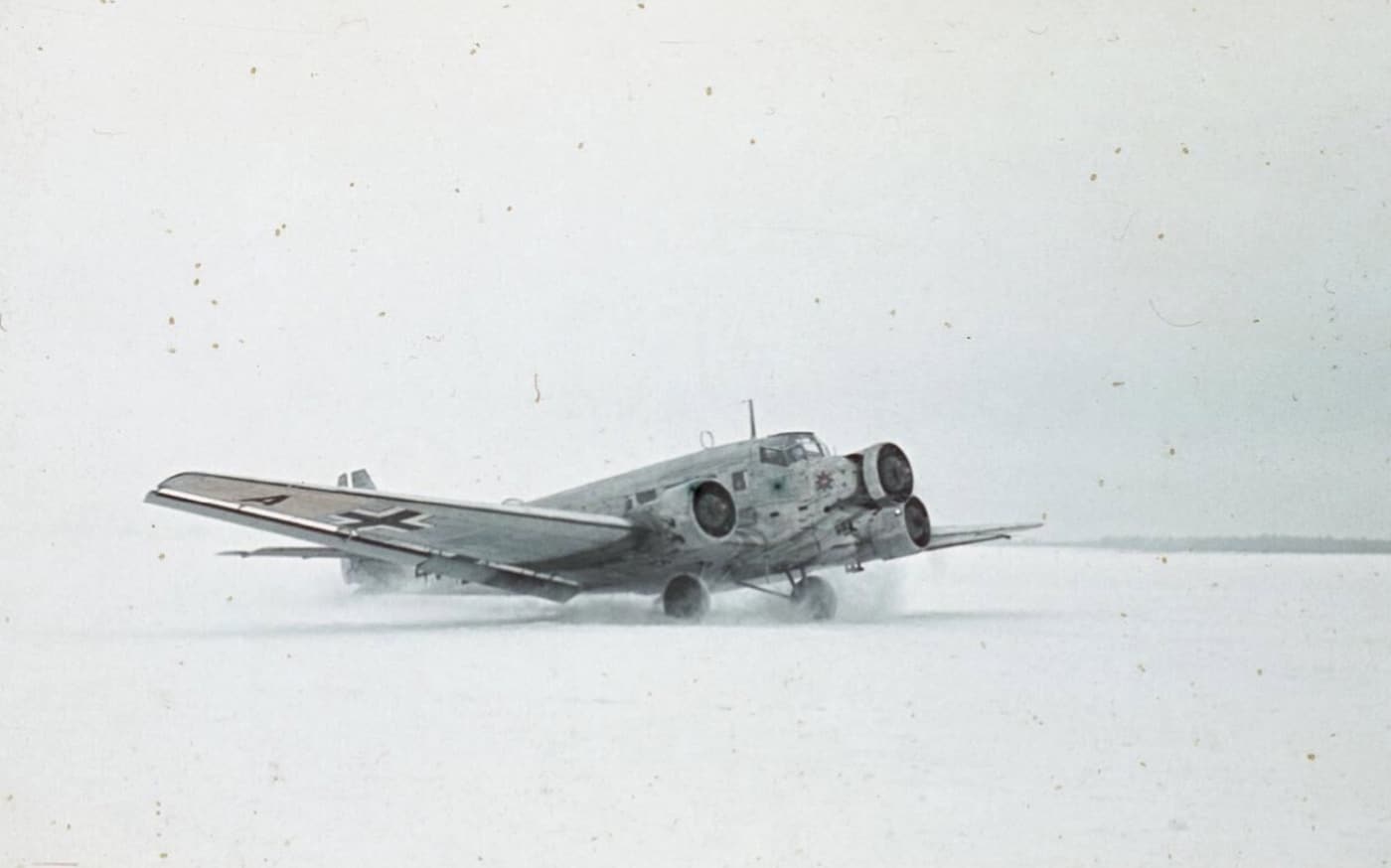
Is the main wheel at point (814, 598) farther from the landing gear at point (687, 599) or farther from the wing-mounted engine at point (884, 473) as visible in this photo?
the wing-mounted engine at point (884, 473)

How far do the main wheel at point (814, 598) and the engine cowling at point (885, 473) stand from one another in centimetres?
128

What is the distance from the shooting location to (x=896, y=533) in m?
9.95

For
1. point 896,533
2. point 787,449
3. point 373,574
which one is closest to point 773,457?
point 787,449

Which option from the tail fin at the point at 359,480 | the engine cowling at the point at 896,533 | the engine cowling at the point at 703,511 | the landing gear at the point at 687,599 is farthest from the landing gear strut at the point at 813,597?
the tail fin at the point at 359,480

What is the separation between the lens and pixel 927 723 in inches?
Answer: 228

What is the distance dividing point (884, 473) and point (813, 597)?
5.25ft

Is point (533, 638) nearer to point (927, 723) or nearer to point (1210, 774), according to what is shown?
point (927, 723)

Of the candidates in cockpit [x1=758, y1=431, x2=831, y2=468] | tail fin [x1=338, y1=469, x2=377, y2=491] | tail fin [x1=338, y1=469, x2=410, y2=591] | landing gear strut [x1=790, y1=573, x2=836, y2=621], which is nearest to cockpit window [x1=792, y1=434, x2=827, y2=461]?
cockpit [x1=758, y1=431, x2=831, y2=468]

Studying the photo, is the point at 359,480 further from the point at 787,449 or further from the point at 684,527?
the point at 787,449

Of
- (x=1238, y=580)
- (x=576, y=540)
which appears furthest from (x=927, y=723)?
(x=576, y=540)

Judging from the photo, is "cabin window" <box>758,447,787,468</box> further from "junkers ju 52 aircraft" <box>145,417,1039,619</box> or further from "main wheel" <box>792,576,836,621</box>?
"main wheel" <box>792,576,836,621</box>

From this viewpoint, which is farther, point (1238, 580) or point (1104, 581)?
point (1104, 581)

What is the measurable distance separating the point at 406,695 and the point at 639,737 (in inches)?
56.9

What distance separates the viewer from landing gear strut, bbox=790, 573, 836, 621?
10.6 m
